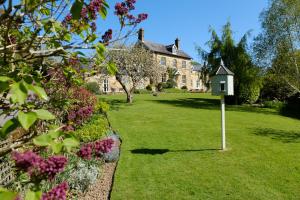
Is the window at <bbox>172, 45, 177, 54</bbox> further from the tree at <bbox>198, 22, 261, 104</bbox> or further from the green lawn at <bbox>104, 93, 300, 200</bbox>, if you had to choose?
the green lawn at <bbox>104, 93, 300, 200</bbox>

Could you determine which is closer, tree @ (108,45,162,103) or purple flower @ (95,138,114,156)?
purple flower @ (95,138,114,156)

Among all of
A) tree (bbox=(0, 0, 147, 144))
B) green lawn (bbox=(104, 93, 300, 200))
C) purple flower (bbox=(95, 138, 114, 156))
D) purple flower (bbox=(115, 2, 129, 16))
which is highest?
purple flower (bbox=(115, 2, 129, 16))

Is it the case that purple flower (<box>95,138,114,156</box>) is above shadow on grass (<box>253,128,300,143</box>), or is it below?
above

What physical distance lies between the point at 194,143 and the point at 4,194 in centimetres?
1130

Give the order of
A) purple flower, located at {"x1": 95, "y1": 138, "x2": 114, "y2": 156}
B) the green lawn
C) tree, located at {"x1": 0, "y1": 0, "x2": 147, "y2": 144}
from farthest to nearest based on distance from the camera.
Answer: the green lawn
purple flower, located at {"x1": 95, "y1": 138, "x2": 114, "y2": 156}
tree, located at {"x1": 0, "y1": 0, "x2": 147, "y2": 144}

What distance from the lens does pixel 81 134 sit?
1142cm

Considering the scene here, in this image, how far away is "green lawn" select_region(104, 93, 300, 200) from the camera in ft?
24.4

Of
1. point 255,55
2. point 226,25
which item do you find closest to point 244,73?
point 255,55

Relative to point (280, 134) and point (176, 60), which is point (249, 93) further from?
point (176, 60)

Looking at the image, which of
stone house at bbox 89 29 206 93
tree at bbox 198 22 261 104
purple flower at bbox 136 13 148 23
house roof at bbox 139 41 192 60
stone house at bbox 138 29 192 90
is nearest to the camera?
purple flower at bbox 136 13 148 23

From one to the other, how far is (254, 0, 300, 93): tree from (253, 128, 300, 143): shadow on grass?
10490mm

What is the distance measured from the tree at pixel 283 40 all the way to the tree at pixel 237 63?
9.53 feet

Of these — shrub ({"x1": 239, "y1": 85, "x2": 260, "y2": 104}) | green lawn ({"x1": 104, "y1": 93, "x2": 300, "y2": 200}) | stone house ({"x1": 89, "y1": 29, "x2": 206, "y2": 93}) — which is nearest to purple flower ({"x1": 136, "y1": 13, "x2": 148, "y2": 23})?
green lawn ({"x1": 104, "y1": 93, "x2": 300, "y2": 200})

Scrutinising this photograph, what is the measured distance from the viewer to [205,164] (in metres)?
9.45
